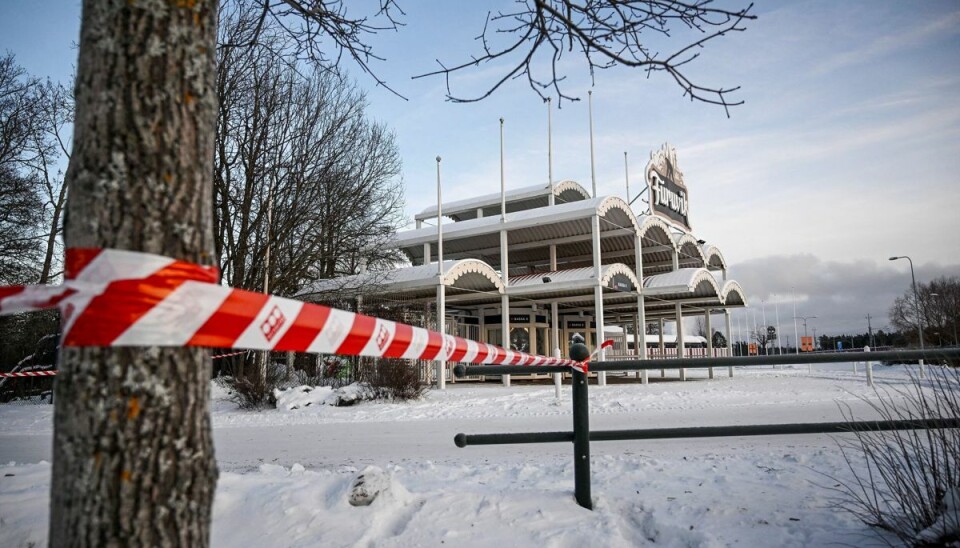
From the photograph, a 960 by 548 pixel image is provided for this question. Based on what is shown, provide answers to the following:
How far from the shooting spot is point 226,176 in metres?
21.0

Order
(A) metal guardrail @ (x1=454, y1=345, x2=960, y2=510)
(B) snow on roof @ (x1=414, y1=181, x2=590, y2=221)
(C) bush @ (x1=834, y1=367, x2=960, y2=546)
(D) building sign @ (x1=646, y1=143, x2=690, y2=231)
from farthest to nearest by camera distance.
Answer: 1. (B) snow on roof @ (x1=414, y1=181, x2=590, y2=221)
2. (D) building sign @ (x1=646, y1=143, x2=690, y2=231)
3. (A) metal guardrail @ (x1=454, y1=345, x2=960, y2=510)
4. (C) bush @ (x1=834, y1=367, x2=960, y2=546)

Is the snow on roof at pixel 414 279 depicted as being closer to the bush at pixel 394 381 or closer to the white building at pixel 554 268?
the white building at pixel 554 268

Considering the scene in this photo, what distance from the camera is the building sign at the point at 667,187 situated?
27.4 m

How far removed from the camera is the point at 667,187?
2923 cm

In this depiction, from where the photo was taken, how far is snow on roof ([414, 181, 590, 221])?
3325cm

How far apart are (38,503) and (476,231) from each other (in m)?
22.3

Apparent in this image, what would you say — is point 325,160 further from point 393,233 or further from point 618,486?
point 618,486

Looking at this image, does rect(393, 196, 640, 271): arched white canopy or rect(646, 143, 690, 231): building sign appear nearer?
rect(393, 196, 640, 271): arched white canopy

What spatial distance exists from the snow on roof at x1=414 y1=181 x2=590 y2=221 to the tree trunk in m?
31.3

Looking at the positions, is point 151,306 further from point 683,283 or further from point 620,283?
point 683,283

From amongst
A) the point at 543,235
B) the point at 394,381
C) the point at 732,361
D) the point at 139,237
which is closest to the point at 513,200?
the point at 543,235

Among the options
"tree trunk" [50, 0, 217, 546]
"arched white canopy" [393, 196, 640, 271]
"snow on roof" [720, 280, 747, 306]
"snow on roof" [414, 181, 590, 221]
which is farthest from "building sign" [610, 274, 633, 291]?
"tree trunk" [50, 0, 217, 546]

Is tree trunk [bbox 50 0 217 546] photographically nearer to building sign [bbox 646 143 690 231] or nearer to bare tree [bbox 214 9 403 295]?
bare tree [bbox 214 9 403 295]

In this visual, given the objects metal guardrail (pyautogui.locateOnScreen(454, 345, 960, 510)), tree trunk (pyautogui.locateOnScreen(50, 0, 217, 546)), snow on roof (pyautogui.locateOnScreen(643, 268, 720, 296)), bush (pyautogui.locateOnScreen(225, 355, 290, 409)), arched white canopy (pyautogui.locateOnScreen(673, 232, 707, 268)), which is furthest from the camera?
arched white canopy (pyautogui.locateOnScreen(673, 232, 707, 268))
